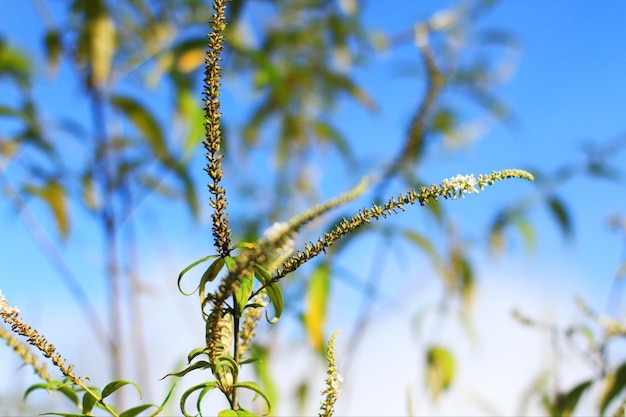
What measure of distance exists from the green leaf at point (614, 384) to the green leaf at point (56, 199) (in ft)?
3.35

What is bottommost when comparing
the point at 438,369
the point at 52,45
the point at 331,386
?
the point at 331,386

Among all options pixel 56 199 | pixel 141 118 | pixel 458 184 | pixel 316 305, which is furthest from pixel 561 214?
pixel 458 184

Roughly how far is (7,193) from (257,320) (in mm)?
1154

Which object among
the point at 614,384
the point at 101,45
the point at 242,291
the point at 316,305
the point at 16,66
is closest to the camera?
the point at 242,291

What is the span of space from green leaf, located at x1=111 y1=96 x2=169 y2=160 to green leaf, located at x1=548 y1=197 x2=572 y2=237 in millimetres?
790

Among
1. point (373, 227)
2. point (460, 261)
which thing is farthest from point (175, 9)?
point (460, 261)

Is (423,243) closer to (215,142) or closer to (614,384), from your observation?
(614,384)

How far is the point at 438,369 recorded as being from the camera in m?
1.20

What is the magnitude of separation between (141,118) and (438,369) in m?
0.74

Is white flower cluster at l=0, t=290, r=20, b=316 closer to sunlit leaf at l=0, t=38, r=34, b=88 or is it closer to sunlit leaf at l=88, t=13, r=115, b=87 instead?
sunlit leaf at l=88, t=13, r=115, b=87

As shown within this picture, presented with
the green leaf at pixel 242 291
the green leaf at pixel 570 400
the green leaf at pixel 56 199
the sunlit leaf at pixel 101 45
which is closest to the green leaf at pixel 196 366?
the green leaf at pixel 242 291

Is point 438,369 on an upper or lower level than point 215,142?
upper

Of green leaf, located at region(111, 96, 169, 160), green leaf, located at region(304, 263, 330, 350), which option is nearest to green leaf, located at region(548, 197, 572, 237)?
green leaf, located at region(304, 263, 330, 350)

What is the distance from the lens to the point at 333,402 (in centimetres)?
21
